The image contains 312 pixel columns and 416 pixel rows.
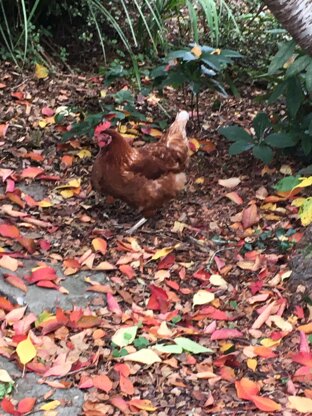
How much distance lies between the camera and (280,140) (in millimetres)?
3871

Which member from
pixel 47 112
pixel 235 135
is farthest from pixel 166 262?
pixel 47 112

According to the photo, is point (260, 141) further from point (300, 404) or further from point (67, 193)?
point (300, 404)

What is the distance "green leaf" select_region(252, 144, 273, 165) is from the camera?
386 cm

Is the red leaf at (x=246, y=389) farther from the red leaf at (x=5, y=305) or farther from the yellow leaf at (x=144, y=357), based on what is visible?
the red leaf at (x=5, y=305)

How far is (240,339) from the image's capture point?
2.85 meters

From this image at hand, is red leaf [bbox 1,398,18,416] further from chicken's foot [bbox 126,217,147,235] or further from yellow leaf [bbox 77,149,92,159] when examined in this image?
yellow leaf [bbox 77,149,92,159]

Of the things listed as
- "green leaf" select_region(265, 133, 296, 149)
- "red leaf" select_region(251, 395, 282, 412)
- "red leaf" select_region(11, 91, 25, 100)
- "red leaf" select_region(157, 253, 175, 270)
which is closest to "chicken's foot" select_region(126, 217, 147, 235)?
"red leaf" select_region(157, 253, 175, 270)

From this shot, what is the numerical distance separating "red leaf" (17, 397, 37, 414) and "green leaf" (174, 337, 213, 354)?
639 mm

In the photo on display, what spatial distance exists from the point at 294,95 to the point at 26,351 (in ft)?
6.73

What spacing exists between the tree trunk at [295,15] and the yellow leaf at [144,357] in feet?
4.58

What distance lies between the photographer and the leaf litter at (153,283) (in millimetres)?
2584

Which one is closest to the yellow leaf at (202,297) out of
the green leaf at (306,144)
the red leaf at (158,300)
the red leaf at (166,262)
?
the red leaf at (158,300)

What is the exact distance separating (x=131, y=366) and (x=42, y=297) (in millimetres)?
578

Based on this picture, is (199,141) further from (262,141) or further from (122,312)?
(122,312)
